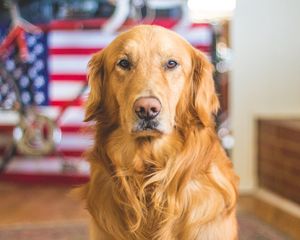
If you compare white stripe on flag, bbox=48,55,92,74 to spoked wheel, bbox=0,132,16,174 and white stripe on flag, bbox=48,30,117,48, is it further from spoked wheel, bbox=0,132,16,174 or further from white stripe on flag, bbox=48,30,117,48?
spoked wheel, bbox=0,132,16,174

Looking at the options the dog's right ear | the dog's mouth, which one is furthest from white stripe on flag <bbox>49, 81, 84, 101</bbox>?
the dog's mouth

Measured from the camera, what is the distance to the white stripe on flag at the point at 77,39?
3.43 m

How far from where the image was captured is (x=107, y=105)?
5.14ft

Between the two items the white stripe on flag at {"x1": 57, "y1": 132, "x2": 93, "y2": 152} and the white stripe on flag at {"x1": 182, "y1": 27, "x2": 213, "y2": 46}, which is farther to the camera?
the white stripe on flag at {"x1": 57, "y1": 132, "x2": 93, "y2": 152}

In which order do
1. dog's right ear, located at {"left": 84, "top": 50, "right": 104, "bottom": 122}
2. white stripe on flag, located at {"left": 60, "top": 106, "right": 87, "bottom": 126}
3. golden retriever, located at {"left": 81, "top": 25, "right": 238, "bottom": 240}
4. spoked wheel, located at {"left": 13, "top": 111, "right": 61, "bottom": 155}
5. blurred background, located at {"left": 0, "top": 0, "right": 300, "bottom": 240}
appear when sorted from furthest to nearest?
white stripe on flag, located at {"left": 60, "top": 106, "right": 87, "bottom": 126}
spoked wheel, located at {"left": 13, "top": 111, "right": 61, "bottom": 155}
blurred background, located at {"left": 0, "top": 0, "right": 300, "bottom": 240}
dog's right ear, located at {"left": 84, "top": 50, "right": 104, "bottom": 122}
golden retriever, located at {"left": 81, "top": 25, "right": 238, "bottom": 240}

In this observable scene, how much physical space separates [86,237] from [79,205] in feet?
2.01

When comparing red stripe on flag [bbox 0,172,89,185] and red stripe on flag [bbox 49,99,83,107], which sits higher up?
red stripe on flag [bbox 49,99,83,107]

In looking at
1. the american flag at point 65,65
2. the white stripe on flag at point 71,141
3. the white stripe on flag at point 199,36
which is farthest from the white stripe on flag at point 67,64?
the white stripe on flag at point 199,36

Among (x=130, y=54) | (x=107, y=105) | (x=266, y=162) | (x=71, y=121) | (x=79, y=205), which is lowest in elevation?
(x=79, y=205)

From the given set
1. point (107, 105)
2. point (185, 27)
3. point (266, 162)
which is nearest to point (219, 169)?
point (107, 105)

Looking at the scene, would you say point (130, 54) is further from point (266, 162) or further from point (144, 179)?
point (266, 162)

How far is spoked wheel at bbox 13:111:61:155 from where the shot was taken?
3.41m

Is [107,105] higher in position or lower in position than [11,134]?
higher

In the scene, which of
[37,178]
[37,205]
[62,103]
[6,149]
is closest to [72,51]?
[62,103]
